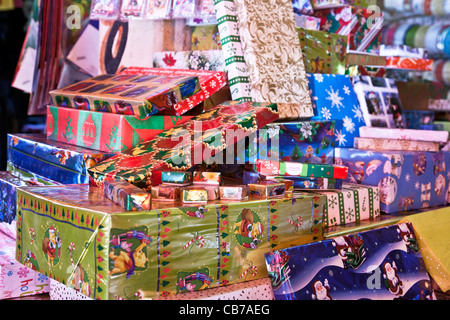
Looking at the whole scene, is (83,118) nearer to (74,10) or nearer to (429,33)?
(74,10)

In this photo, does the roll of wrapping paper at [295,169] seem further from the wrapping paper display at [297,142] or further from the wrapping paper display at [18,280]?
the wrapping paper display at [18,280]

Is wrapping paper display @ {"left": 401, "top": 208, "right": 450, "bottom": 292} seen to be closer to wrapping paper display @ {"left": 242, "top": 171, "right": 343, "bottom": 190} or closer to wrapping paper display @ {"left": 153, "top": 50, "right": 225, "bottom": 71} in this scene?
wrapping paper display @ {"left": 242, "top": 171, "right": 343, "bottom": 190}

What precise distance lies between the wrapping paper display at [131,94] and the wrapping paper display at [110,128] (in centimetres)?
3

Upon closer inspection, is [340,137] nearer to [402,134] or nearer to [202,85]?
[402,134]

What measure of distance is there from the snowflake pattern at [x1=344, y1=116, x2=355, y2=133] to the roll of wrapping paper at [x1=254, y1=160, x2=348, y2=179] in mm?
438

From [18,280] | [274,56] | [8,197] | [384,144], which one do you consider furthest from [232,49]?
[18,280]

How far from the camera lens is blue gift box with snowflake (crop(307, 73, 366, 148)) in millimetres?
2012

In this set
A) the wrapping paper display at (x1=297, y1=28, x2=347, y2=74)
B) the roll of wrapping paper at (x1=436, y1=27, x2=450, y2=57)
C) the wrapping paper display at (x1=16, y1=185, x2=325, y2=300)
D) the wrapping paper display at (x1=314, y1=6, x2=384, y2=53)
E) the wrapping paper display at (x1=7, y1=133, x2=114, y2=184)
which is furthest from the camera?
the roll of wrapping paper at (x1=436, y1=27, x2=450, y2=57)

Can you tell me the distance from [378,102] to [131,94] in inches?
39.5

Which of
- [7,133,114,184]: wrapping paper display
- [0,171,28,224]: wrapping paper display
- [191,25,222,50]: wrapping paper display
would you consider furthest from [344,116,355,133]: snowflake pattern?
[0,171,28,224]: wrapping paper display

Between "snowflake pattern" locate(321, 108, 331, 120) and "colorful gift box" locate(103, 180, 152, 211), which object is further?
"snowflake pattern" locate(321, 108, 331, 120)

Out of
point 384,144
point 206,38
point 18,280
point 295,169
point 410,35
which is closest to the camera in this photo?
point 18,280

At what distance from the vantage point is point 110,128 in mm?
1653

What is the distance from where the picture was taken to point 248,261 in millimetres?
1373
